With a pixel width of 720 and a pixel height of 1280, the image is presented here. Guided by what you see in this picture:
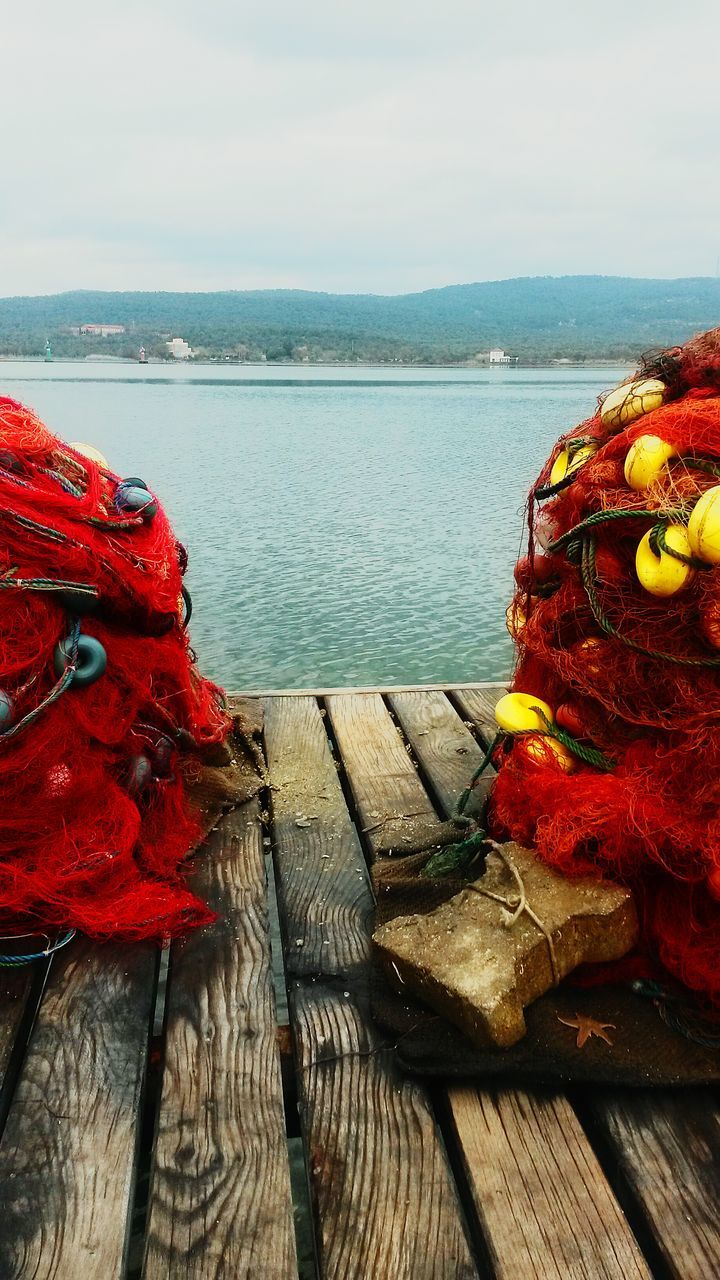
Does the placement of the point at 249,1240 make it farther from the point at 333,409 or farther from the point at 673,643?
the point at 333,409

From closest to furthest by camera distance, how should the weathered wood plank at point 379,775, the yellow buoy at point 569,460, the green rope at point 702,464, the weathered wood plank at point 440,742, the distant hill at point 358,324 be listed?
the green rope at point 702,464 < the yellow buoy at point 569,460 < the weathered wood plank at point 379,775 < the weathered wood plank at point 440,742 < the distant hill at point 358,324

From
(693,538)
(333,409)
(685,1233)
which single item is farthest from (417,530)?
(333,409)

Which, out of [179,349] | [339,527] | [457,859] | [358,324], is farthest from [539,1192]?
[358,324]

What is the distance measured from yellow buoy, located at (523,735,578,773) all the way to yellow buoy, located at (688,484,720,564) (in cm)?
71

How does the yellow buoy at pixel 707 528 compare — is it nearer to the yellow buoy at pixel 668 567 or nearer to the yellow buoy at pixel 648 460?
the yellow buoy at pixel 668 567

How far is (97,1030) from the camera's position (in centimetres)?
214

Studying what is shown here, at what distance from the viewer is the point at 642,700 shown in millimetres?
2330

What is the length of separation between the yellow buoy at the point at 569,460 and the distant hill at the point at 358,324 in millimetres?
39990

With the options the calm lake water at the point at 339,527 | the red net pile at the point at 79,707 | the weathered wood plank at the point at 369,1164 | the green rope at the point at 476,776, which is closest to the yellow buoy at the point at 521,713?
the green rope at the point at 476,776

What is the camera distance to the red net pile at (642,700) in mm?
2107

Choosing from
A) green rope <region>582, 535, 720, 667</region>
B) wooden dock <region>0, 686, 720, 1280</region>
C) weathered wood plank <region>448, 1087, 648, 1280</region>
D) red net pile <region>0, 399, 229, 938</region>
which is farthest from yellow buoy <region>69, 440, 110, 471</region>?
weathered wood plank <region>448, 1087, 648, 1280</region>

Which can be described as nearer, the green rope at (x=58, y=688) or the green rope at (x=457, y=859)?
the green rope at (x=58, y=688)

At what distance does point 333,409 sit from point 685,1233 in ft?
96.5

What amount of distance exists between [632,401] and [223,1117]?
2288 mm
